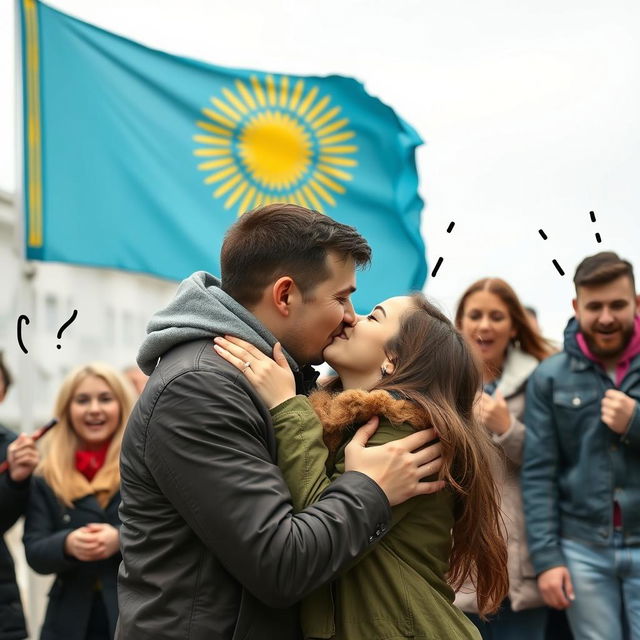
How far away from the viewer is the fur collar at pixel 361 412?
10.0ft

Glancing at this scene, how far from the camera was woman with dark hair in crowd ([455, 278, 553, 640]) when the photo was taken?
18.5ft

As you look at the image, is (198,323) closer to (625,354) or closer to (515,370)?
(625,354)

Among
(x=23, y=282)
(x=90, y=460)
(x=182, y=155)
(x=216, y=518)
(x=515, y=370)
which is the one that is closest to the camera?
(x=216, y=518)

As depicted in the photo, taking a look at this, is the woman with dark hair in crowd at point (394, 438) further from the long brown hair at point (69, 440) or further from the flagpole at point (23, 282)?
the flagpole at point (23, 282)

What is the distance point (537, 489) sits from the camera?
5.64 metres

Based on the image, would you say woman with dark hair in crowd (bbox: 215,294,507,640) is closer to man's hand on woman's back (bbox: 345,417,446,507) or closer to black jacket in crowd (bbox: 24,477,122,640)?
man's hand on woman's back (bbox: 345,417,446,507)

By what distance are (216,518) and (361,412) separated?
1.88ft


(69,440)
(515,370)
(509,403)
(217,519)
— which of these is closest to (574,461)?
(509,403)

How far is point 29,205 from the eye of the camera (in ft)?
22.7

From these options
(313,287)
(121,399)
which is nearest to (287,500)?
(313,287)

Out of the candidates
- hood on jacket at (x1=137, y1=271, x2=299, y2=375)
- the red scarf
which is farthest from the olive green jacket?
the red scarf

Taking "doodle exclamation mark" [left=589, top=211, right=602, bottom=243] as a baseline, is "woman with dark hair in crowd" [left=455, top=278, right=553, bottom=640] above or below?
below

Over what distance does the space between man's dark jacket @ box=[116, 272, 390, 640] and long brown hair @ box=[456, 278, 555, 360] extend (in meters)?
3.40

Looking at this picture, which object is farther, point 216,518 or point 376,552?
point 376,552
